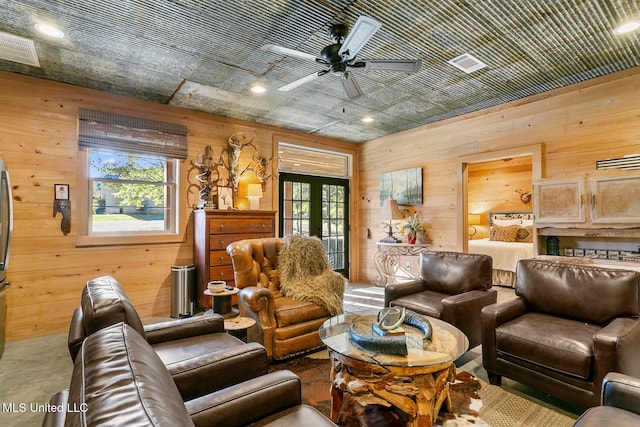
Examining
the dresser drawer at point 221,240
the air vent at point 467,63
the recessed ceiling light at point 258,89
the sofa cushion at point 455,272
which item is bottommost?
the sofa cushion at point 455,272

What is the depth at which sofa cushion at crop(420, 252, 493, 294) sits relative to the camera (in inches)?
124

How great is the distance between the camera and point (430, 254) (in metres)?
3.62

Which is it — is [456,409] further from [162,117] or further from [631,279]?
[162,117]

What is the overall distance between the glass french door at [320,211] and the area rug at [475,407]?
3.35m

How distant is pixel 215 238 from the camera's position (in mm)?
4156

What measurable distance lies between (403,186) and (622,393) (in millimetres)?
4307

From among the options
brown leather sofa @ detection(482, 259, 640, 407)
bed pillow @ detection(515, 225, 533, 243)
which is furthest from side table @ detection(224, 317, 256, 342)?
bed pillow @ detection(515, 225, 533, 243)

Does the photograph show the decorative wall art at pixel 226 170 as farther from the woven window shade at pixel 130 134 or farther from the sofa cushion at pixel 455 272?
the sofa cushion at pixel 455 272

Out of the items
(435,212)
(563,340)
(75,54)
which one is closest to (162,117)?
(75,54)

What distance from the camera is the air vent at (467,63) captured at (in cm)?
305

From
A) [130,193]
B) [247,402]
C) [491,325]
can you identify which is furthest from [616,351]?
[130,193]

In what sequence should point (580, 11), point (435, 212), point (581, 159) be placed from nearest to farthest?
point (580, 11)
point (581, 159)
point (435, 212)

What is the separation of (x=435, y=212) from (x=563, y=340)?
10.3ft

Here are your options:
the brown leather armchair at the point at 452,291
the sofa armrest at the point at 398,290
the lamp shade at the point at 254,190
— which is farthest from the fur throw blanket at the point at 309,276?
the lamp shade at the point at 254,190
